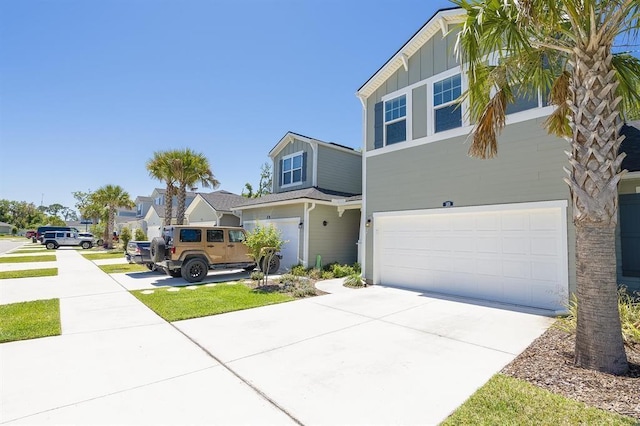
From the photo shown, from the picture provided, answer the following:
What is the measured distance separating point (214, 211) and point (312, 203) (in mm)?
8987

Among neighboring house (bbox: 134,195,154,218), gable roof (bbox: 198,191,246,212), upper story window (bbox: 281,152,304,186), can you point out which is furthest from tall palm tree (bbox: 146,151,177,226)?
neighboring house (bbox: 134,195,154,218)

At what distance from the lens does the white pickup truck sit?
98.1 ft

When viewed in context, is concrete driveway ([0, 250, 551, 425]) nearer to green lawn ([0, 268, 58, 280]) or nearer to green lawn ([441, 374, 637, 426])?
green lawn ([441, 374, 637, 426])

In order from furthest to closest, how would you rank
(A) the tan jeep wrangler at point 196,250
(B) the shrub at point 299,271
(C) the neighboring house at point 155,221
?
(C) the neighboring house at point 155,221 < (B) the shrub at point 299,271 < (A) the tan jeep wrangler at point 196,250

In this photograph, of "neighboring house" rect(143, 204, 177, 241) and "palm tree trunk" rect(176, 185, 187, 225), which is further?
"neighboring house" rect(143, 204, 177, 241)

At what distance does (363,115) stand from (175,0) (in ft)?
22.0

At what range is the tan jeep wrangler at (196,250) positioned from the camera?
1085 cm

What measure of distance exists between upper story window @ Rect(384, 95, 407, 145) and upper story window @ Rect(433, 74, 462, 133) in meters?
1.08

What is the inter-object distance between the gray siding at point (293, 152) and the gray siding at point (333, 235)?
7.74 ft

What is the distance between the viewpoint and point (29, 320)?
616 centimetres

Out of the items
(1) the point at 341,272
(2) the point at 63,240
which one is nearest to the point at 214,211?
(1) the point at 341,272

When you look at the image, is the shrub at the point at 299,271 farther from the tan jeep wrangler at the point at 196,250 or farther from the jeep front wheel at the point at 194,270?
the jeep front wheel at the point at 194,270

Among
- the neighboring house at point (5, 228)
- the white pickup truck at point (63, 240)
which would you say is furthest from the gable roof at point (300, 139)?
the neighboring house at point (5, 228)

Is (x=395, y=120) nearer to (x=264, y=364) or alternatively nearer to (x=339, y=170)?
(x=339, y=170)
